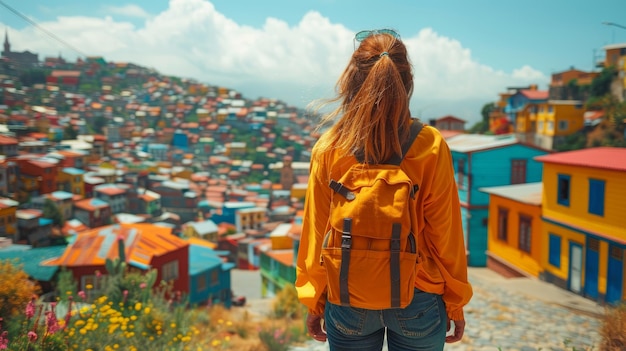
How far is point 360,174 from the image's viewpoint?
1257 mm

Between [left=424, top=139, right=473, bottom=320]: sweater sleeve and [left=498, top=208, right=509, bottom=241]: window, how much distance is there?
38.7 ft

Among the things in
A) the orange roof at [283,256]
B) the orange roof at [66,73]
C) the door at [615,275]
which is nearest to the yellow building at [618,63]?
the orange roof at [283,256]

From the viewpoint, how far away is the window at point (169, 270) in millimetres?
15180

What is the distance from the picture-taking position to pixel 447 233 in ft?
4.33

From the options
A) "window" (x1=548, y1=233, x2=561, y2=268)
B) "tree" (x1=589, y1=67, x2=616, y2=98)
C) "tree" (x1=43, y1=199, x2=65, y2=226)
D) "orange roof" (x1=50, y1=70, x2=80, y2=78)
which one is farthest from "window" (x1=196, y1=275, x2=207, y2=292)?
"orange roof" (x1=50, y1=70, x2=80, y2=78)

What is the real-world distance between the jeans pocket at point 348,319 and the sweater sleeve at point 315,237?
9 cm

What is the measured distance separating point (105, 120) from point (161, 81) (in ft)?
134

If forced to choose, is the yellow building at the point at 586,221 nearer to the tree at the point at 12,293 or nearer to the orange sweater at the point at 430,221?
the orange sweater at the point at 430,221

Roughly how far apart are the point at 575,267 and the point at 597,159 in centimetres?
258

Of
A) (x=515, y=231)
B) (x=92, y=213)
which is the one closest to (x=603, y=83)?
(x=515, y=231)

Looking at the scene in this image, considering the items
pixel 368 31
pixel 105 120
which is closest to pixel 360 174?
pixel 368 31

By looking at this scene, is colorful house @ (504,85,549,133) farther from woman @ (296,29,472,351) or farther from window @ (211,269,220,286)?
woman @ (296,29,472,351)

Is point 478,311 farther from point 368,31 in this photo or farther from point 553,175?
point 368,31

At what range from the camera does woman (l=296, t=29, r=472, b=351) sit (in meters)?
1.28
